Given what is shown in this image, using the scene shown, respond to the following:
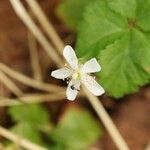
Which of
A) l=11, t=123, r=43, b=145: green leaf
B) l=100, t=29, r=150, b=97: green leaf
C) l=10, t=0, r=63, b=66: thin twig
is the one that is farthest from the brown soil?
l=100, t=29, r=150, b=97: green leaf

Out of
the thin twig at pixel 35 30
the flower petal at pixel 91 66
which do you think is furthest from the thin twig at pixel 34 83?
the flower petal at pixel 91 66

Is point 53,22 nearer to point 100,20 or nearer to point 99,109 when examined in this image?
point 99,109

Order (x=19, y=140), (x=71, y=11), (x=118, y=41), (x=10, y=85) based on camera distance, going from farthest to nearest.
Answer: (x=71, y=11) → (x=10, y=85) → (x=19, y=140) → (x=118, y=41)

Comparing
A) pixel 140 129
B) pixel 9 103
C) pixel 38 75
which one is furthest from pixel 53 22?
pixel 140 129

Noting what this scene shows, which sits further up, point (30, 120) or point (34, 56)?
point (34, 56)

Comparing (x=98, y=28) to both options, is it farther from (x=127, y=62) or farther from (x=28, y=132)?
(x=28, y=132)

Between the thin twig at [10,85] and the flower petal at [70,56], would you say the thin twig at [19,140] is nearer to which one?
the thin twig at [10,85]

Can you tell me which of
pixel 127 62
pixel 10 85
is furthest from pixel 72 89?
pixel 10 85
